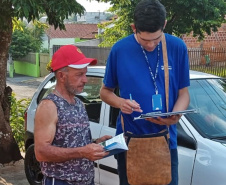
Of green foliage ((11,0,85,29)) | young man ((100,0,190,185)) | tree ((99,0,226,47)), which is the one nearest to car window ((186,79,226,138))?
young man ((100,0,190,185))

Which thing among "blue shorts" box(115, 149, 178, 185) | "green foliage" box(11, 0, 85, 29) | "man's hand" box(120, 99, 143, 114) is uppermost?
"green foliage" box(11, 0, 85, 29)

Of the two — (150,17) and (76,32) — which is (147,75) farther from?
(76,32)

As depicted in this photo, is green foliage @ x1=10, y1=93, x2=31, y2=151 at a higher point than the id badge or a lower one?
lower

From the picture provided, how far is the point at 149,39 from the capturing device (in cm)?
262

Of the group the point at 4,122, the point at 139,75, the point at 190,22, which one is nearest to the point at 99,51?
the point at 190,22

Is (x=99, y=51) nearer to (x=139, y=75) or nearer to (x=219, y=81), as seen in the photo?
(x=219, y=81)

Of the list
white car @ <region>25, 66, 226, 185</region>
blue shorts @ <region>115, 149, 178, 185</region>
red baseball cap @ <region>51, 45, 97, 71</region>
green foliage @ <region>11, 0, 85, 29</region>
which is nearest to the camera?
red baseball cap @ <region>51, 45, 97, 71</region>

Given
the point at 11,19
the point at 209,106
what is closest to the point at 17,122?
the point at 11,19

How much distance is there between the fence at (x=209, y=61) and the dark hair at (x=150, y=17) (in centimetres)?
1334

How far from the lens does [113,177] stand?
4160mm

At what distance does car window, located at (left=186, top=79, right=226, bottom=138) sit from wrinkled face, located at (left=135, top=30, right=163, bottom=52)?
1184mm

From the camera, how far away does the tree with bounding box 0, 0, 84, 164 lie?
4.99 meters

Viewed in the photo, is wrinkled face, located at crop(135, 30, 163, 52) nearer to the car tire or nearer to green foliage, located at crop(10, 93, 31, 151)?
the car tire

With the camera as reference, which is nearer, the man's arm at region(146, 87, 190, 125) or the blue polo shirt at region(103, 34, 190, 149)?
the man's arm at region(146, 87, 190, 125)
